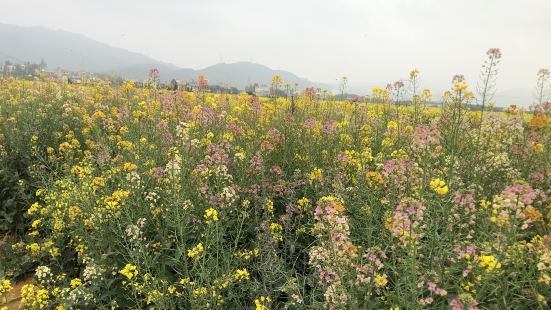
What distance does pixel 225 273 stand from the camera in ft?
10.4

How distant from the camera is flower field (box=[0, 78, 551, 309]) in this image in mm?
2430

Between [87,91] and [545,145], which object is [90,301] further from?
[87,91]

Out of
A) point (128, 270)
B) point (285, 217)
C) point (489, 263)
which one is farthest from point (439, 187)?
point (128, 270)

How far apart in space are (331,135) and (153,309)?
3.56 m

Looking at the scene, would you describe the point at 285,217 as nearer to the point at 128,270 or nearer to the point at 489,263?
the point at 128,270

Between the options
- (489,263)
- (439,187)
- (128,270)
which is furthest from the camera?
(128,270)

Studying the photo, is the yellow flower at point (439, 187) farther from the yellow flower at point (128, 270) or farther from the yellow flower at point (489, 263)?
the yellow flower at point (128, 270)

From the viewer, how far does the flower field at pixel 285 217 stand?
2.43 meters

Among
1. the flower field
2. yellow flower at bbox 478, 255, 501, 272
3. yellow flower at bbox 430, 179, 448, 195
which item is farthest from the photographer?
the flower field

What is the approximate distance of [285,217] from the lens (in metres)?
3.57

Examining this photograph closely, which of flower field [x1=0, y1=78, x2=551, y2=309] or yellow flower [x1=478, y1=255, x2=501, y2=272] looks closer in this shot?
yellow flower [x1=478, y1=255, x2=501, y2=272]

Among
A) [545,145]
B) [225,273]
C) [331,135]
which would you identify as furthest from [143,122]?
[545,145]

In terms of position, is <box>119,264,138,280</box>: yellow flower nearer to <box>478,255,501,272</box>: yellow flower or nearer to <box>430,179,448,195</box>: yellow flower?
<box>430,179,448,195</box>: yellow flower

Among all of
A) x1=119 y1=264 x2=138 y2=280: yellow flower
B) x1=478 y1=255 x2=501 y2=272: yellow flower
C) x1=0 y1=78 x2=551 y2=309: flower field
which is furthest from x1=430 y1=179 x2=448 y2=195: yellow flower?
x1=119 y1=264 x2=138 y2=280: yellow flower
